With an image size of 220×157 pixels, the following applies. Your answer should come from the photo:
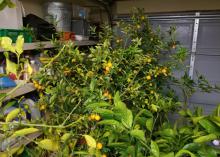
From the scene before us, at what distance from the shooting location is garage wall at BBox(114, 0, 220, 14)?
6.67 ft

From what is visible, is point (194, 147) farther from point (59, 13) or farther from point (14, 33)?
point (59, 13)

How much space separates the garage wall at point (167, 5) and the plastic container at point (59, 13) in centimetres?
81

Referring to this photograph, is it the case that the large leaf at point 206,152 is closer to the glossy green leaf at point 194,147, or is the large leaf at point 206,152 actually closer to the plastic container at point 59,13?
the glossy green leaf at point 194,147

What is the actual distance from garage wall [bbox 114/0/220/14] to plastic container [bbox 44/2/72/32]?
2.65 feet

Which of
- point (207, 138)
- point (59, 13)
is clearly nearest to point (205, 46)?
point (59, 13)

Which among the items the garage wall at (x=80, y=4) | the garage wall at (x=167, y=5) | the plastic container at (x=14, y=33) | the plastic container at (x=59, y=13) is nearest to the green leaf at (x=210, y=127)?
the plastic container at (x=14, y=33)

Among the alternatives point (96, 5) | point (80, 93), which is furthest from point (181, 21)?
point (80, 93)

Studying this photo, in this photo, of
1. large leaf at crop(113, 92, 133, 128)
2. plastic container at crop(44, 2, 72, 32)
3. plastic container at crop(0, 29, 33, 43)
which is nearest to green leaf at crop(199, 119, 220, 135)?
large leaf at crop(113, 92, 133, 128)

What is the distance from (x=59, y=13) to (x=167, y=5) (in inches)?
46.4

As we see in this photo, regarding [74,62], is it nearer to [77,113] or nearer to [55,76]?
[55,76]

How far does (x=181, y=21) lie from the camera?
86.7 inches

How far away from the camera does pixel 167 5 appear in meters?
2.18

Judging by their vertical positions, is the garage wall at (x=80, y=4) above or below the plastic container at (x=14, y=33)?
above

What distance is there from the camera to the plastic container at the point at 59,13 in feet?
5.22
